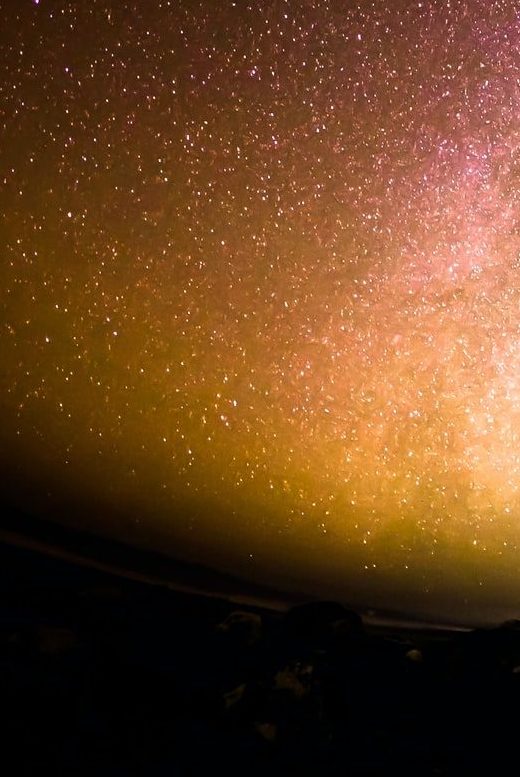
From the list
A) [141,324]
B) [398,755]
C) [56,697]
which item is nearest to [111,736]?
[56,697]

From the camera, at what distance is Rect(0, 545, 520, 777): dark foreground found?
55 centimetres

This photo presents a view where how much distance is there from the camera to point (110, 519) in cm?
80

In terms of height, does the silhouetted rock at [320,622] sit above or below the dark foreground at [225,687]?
above

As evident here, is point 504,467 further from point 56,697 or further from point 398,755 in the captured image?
point 56,697

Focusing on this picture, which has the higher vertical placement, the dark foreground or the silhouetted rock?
the silhouetted rock

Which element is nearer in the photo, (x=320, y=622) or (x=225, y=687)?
(x=225, y=687)

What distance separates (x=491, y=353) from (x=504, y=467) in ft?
0.43

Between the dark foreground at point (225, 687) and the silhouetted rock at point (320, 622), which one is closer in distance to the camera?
the dark foreground at point (225, 687)

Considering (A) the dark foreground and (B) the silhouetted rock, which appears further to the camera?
(B) the silhouetted rock

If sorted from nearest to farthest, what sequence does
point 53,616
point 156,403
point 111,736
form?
point 111,736 < point 53,616 < point 156,403

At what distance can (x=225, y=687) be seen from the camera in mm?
642

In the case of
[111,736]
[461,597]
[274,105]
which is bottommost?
[111,736]

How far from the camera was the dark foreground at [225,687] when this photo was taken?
1.81ft

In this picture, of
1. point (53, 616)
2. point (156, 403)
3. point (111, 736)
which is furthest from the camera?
point (156, 403)
